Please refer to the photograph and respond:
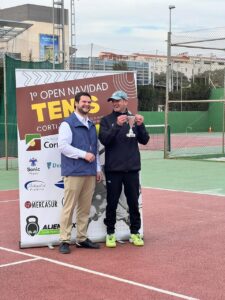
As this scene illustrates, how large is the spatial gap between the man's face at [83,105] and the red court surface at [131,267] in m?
1.74

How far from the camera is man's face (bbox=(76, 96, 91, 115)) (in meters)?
6.61

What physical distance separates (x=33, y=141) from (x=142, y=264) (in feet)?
6.80

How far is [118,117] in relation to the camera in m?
6.67

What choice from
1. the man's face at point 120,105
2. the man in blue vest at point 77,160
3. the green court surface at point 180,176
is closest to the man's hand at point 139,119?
the man's face at point 120,105

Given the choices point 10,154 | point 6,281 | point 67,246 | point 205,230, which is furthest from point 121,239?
point 10,154

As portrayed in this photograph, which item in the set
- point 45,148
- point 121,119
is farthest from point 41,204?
point 121,119

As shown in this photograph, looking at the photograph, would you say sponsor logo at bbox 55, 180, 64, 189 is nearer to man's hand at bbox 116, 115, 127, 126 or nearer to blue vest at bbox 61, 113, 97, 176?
blue vest at bbox 61, 113, 97, 176

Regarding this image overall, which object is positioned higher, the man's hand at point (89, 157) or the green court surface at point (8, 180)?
the man's hand at point (89, 157)

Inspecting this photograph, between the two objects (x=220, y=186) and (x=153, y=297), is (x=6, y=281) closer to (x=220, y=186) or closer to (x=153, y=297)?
(x=153, y=297)

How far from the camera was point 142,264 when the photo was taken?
613cm

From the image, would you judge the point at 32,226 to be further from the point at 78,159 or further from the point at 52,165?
the point at 78,159

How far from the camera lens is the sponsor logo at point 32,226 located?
274 inches

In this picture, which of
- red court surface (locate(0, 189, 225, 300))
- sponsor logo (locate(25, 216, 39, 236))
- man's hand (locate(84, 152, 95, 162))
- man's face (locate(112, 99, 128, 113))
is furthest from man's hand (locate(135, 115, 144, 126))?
sponsor logo (locate(25, 216, 39, 236))

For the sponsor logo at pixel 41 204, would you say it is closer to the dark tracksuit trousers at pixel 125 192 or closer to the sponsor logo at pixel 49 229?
the sponsor logo at pixel 49 229
